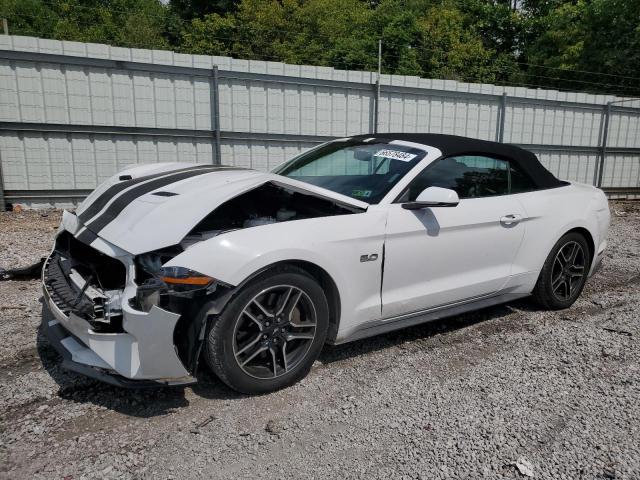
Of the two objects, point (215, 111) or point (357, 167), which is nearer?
point (357, 167)

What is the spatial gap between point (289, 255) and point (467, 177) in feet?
5.77

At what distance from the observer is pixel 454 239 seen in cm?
361

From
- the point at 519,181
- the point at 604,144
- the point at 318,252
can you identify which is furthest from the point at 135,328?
the point at 604,144

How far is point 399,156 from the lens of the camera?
3766mm

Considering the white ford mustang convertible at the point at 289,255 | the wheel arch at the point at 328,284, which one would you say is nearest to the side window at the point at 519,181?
the white ford mustang convertible at the point at 289,255

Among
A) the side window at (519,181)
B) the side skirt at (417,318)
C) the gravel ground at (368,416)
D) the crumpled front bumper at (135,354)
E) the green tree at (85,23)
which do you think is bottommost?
the gravel ground at (368,416)

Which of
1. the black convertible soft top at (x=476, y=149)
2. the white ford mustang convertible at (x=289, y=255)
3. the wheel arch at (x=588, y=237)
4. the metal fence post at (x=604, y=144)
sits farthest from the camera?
the metal fence post at (x=604, y=144)

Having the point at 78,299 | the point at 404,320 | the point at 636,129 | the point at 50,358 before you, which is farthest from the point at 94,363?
the point at 636,129

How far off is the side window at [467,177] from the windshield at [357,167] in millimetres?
138

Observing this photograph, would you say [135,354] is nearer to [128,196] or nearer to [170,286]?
[170,286]

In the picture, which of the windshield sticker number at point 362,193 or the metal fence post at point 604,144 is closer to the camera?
the windshield sticker number at point 362,193

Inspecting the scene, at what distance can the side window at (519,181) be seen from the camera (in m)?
4.25

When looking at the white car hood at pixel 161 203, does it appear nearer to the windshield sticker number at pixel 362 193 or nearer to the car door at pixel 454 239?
the windshield sticker number at pixel 362 193

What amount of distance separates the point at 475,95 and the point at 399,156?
8.72m
